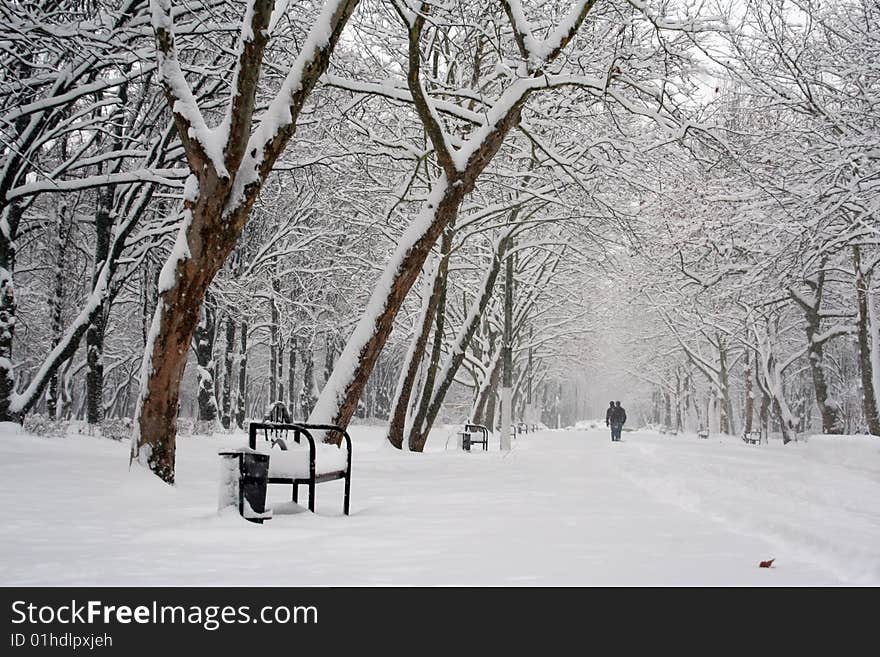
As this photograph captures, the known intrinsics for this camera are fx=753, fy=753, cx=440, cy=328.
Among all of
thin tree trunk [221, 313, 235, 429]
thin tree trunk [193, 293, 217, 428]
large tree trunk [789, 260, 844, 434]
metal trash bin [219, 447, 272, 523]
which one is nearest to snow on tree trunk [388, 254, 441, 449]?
thin tree trunk [193, 293, 217, 428]

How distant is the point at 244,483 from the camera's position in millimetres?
5430

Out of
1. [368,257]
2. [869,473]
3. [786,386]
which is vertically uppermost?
[368,257]

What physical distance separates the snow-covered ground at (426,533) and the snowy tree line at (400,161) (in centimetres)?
136

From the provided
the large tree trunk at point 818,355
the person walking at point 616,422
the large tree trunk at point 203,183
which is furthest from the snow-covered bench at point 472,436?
the person walking at point 616,422

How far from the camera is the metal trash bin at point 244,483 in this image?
5.44 metres

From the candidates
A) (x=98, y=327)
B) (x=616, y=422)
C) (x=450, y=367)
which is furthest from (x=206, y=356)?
(x=616, y=422)

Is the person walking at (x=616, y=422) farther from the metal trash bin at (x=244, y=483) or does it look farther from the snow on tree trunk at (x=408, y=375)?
the metal trash bin at (x=244, y=483)

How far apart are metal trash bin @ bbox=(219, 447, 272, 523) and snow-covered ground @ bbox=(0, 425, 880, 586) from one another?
0.13 meters

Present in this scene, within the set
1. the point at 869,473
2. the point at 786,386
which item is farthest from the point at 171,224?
the point at 786,386

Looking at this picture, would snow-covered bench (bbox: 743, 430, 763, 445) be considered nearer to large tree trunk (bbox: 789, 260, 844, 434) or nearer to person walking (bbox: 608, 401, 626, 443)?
person walking (bbox: 608, 401, 626, 443)
